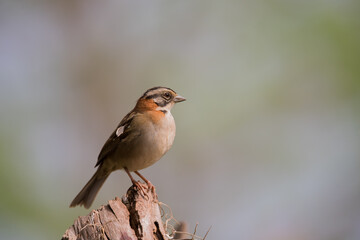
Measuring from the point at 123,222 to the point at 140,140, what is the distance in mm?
1655

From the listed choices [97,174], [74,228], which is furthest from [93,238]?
[97,174]

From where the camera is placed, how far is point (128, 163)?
18.7ft

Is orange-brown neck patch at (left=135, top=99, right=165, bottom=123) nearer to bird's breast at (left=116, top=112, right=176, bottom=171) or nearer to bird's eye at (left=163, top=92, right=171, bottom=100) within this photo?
bird's breast at (left=116, top=112, right=176, bottom=171)

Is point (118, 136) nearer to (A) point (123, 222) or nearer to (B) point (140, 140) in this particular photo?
(B) point (140, 140)

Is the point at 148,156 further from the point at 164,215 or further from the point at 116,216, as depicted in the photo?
the point at 116,216

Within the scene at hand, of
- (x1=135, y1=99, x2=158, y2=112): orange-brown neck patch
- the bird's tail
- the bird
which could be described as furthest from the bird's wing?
the bird's tail

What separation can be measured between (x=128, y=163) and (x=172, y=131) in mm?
678

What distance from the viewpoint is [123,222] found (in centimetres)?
408

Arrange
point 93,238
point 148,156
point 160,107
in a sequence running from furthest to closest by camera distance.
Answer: point 160,107
point 148,156
point 93,238

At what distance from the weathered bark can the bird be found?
108 centimetres

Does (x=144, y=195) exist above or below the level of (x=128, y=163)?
below

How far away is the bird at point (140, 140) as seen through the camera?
18.3 ft


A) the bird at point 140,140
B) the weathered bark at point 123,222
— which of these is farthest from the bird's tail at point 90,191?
the weathered bark at point 123,222

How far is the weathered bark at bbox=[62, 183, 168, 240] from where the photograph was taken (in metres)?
3.95
